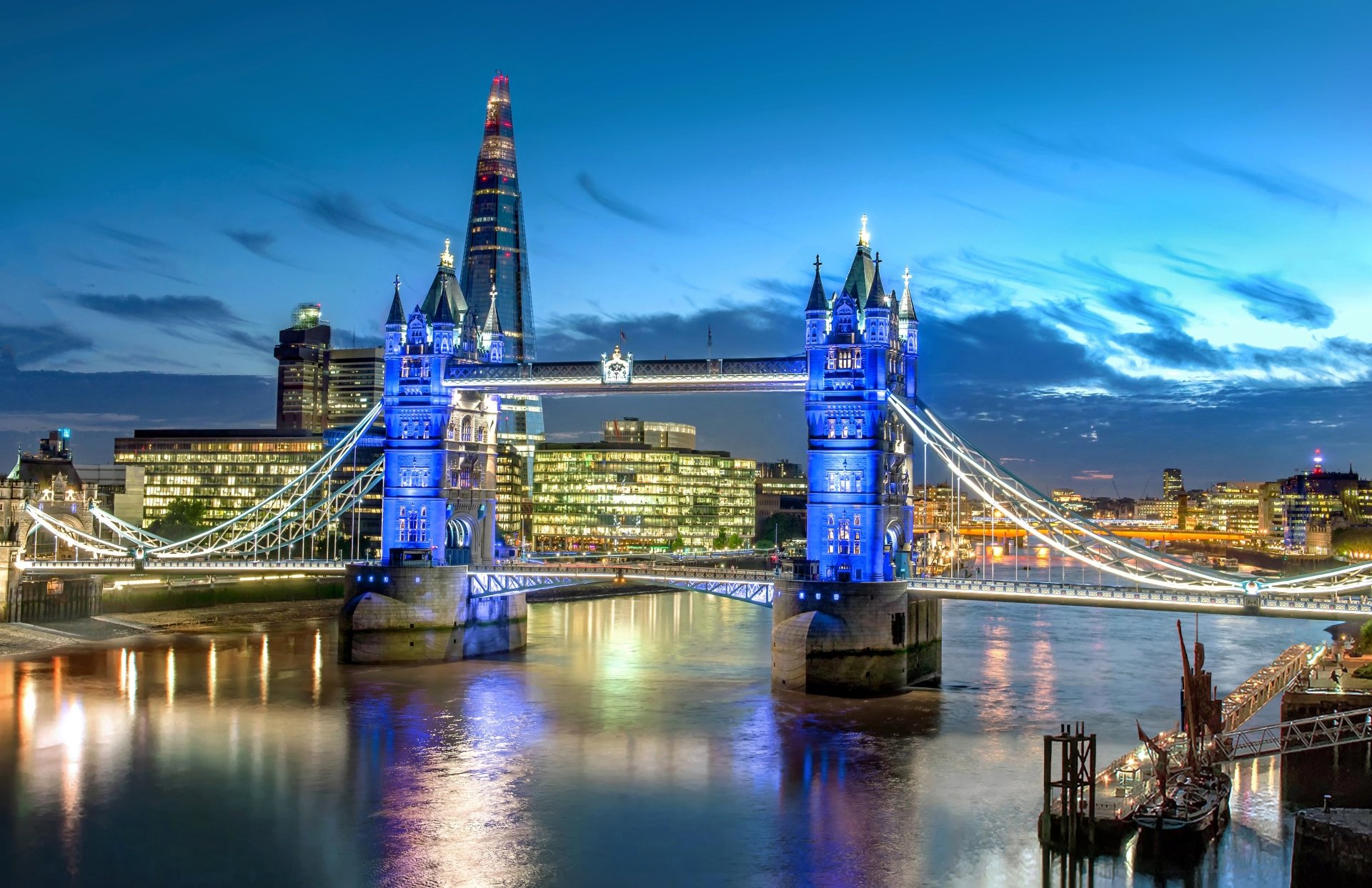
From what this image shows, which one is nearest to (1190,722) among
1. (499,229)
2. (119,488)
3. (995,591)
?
(995,591)

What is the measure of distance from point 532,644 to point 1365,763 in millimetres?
47428

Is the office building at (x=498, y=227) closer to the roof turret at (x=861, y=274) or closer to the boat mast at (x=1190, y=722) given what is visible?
the roof turret at (x=861, y=274)

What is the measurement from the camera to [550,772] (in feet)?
139

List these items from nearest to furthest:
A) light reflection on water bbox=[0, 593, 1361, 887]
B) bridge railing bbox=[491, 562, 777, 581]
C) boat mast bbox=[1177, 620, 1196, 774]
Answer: light reflection on water bbox=[0, 593, 1361, 887]
boat mast bbox=[1177, 620, 1196, 774]
bridge railing bbox=[491, 562, 777, 581]

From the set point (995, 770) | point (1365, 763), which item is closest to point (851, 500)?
point (995, 770)

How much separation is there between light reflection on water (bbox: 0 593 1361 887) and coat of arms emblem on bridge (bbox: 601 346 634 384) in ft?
45.4

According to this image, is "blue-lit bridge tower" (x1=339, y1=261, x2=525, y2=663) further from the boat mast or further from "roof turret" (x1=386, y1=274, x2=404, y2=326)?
the boat mast

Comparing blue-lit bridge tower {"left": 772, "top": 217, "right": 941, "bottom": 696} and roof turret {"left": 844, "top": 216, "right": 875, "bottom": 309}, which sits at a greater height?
roof turret {"left": 844, "top": 216, "right": 875, "bottom": 309}

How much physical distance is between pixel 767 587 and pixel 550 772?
751 inches

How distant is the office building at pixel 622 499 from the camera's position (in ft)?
539

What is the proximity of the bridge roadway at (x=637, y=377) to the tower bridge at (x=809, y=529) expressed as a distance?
94 mm

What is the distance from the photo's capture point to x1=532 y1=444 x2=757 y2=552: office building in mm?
164250

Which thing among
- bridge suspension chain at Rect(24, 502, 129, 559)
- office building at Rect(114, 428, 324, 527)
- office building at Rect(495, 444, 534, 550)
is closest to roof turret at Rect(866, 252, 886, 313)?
bridge suspension chain at Rect(24, 502, 129, 559)

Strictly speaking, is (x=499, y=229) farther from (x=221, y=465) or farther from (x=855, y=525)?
(x=855, y=525)
